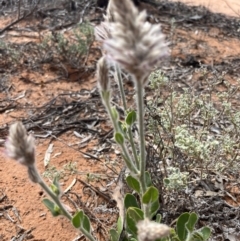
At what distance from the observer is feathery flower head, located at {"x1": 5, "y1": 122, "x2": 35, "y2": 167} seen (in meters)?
1.64

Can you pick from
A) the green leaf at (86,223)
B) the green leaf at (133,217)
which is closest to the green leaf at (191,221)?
the green leaf at (133,217)

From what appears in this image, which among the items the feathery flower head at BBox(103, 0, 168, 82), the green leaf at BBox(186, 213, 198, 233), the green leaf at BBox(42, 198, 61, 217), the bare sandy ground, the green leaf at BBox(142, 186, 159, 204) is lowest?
the bare sandy ground

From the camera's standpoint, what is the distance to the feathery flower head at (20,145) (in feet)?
5.39

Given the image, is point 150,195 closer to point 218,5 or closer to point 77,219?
point 77,219

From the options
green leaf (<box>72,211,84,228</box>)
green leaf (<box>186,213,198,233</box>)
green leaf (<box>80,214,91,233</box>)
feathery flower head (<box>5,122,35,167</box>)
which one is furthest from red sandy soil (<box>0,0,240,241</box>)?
feathery flower head (<box>5,122,35,167</box>)

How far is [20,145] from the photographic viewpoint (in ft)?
5.42

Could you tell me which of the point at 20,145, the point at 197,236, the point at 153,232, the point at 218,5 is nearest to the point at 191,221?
the point at 197,236

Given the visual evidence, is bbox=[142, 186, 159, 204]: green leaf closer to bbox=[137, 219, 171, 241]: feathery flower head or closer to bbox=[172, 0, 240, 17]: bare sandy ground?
bbox=[137, 219, 171, 241]: feathery flower head

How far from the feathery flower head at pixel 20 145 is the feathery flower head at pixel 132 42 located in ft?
1.68

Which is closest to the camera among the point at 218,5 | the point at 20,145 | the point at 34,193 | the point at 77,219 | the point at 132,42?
the point at 132,42

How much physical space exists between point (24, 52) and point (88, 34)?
0.97 metres

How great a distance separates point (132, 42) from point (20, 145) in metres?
0.63

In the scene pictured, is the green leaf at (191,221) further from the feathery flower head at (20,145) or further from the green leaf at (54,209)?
the feathery flower head at (20,145)

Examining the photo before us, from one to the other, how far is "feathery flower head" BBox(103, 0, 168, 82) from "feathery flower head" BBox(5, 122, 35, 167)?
512 millimetres
